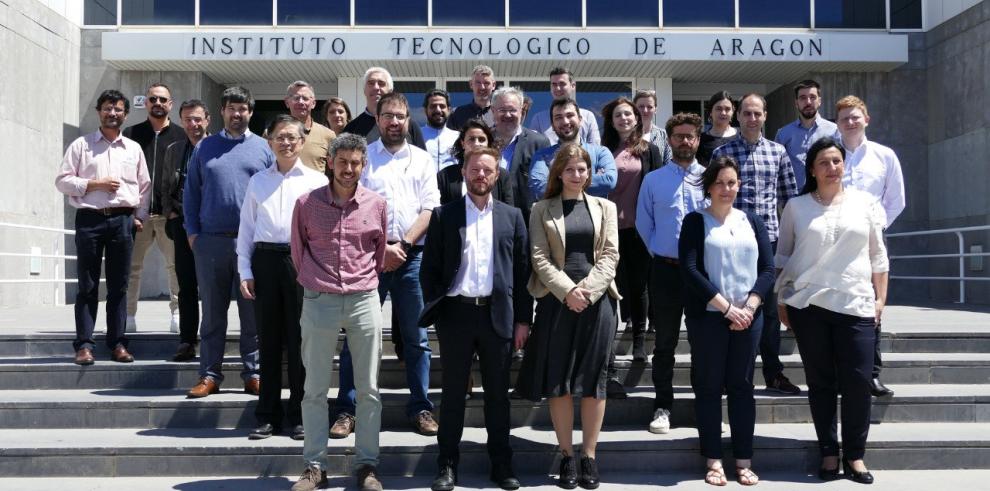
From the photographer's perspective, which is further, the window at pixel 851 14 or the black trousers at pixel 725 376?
the window at pixel 851 14

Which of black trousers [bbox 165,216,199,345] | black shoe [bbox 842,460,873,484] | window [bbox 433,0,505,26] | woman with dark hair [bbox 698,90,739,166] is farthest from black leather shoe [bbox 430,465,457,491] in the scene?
window [bbox 433,0,505,26]

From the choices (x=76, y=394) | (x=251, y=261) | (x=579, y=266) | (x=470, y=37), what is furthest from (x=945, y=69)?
(x=76, y=394)

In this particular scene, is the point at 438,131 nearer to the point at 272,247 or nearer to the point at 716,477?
the point at 272,247

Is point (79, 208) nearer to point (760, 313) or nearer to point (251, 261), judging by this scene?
point (251, 261)

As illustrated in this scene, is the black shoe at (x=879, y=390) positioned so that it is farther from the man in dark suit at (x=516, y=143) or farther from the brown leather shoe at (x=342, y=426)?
the brown leather shoe at (x=342, y=426)

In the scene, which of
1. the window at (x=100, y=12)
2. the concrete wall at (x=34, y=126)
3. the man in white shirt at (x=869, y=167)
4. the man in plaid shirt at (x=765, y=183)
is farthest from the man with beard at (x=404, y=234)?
the window at (x=100, y=12)

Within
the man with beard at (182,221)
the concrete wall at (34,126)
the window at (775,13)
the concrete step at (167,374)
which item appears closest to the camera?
the concrete step at (167,374)

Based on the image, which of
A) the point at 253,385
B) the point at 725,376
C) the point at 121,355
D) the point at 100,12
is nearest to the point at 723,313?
the point at 725,376

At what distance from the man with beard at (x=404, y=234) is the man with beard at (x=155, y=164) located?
7.04 ft

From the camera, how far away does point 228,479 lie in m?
5.24

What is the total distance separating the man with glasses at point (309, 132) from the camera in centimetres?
644

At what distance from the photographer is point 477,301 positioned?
500cm

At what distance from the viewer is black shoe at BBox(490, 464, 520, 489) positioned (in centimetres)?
498

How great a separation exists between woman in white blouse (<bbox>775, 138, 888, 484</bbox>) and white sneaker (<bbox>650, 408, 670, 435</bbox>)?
904 mm
